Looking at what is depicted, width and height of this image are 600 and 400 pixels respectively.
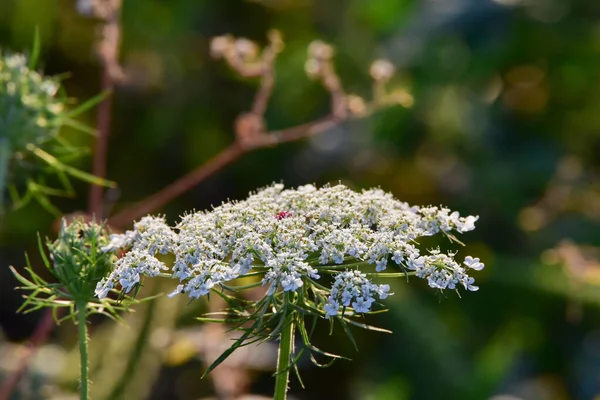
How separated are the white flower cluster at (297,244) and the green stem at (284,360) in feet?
0.23

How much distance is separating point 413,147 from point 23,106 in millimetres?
2397

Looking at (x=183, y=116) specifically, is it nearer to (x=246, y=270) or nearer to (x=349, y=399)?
(x=349, y=399)

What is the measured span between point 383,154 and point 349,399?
3.82 feet

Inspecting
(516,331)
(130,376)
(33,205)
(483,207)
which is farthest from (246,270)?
(33,205)

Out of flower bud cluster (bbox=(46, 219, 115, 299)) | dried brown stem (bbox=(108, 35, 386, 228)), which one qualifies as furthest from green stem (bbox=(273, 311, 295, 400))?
dried brown stem (bbox=(108, 35, 386, 228))

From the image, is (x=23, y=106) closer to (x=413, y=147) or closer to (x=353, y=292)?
(x=353, y=292)

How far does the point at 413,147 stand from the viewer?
3941mm

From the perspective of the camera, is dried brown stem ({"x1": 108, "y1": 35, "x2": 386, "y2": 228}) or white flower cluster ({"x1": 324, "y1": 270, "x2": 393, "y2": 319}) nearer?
white flower cluster ({"x1": 324, "y1": 270, "x2": 393, "y2": 319})

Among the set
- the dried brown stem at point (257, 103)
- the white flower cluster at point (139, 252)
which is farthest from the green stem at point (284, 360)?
the dried brown stem at point (257, 103)

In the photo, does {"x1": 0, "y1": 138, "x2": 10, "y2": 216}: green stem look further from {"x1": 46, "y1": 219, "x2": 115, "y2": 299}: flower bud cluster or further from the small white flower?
the small white flower

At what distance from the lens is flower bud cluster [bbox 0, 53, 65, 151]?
1841 mm

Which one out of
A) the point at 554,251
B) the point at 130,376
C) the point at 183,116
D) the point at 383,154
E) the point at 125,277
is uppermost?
the point at 183,116

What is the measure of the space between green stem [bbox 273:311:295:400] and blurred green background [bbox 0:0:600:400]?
5.83 feet

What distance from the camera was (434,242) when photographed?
3.44 m
